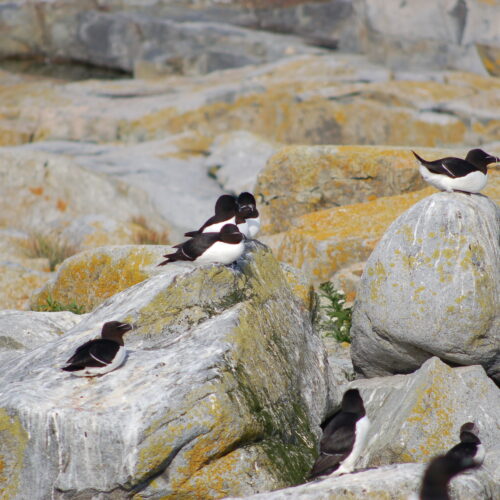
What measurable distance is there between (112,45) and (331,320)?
2440 centimetres

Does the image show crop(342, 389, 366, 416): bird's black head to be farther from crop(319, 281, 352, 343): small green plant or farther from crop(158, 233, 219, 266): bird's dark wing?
crop(319, 281, 352, 343): small green plant

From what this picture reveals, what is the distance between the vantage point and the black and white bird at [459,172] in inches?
346

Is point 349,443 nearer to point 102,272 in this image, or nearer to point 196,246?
point 196,246

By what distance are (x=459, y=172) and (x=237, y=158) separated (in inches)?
463

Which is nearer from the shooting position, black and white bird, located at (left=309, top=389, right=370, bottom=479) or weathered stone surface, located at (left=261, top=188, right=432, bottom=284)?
black and white bird, located at (left=309, top=389, right=370, bottom=479)

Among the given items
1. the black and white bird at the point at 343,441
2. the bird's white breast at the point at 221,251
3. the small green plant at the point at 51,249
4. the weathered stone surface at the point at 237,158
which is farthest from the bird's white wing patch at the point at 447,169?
the weathered stone surface at the point at 237,158

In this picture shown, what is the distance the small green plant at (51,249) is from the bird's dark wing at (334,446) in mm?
9261

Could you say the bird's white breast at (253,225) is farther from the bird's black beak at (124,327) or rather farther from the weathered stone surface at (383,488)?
the weathered stone surface at (383,488)

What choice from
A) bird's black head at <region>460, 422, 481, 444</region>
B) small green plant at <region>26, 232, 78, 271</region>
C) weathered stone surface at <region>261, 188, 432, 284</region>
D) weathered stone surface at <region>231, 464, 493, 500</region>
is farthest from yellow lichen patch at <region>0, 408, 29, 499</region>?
small green plant at <region>26, 232, 78, 271</region>

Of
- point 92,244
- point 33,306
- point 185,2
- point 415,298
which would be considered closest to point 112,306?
point 415,298

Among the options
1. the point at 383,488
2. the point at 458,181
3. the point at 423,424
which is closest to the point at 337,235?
the point at 458,181

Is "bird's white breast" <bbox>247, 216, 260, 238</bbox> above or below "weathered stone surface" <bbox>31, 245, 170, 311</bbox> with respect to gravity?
above

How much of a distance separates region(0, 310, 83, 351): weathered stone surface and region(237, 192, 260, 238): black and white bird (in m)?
2.32

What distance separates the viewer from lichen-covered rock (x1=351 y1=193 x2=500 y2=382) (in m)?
8.45
